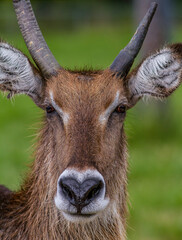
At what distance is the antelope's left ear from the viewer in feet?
19.9

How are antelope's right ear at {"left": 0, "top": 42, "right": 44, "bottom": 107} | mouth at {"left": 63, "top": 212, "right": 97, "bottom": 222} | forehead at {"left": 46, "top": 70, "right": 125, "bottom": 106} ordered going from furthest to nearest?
1. antelope's right ear at {"left": 0, "top": 42, "right": 44, "bottom": 107}
2. forehead at {"left": 46, "top": 70, "right": 125, "bottom": 106}
3. mouth at {"left": 63, "top": 212, "right": 97, "bottom": 222}

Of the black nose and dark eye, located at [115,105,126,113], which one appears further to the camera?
dark eye, located at [115,105,126,113]

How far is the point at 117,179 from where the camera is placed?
19.7 feet

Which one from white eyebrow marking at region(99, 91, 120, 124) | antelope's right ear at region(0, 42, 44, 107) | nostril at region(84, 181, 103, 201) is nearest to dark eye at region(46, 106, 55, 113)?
antelope's right ear at region(0, 42, 44, 107)

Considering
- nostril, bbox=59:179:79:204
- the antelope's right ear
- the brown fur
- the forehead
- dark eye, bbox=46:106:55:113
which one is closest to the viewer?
nostril, bbox=59:179:79:204

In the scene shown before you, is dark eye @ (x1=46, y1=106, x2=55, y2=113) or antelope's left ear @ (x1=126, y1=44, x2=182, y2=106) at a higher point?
antelope's left ear @ (x1=126, y1=44, x2=182, y2=106)

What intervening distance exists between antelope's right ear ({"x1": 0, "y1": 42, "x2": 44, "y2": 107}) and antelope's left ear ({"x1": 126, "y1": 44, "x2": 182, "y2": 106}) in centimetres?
94

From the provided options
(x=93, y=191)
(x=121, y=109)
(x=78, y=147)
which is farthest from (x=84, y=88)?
(x=93, y=191)

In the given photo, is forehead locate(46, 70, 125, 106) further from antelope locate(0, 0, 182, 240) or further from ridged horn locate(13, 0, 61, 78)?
ridged horn locate(13, 0, 61, 78)

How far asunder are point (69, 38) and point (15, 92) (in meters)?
36.4

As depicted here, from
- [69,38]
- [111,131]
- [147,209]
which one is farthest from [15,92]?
[69,38]

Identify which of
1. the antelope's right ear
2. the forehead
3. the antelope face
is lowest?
the antelope face

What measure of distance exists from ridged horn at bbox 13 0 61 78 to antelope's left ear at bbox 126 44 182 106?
2.70 feet

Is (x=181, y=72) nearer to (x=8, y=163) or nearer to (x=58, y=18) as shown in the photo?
(x=8, y=163)
